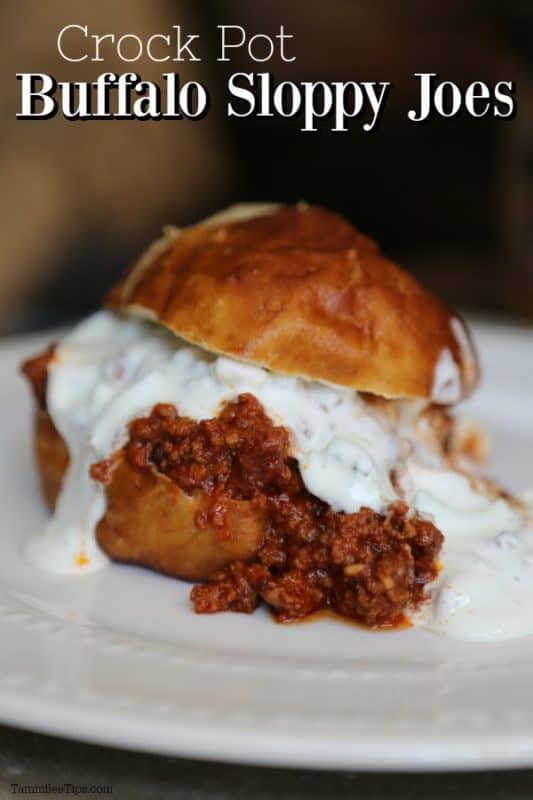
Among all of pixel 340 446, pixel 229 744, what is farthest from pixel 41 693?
pixel 340 446

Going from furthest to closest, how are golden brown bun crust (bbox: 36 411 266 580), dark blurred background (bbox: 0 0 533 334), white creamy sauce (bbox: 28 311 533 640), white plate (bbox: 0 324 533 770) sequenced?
dark blurred background (bbox: 0 0 533 334), golden brown bun crust (bbox: 36 411 266 580), white creamy sauce (bbox: 28 311 533 640), white plate (bbox: 0 324 533 770)

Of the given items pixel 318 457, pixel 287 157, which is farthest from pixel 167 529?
pixel 287 157

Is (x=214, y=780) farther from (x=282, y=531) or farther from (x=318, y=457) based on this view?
(x=318, y=457)

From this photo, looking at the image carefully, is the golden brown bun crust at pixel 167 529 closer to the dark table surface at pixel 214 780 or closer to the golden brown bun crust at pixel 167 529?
the golden brown bun crust at pixel 167 529

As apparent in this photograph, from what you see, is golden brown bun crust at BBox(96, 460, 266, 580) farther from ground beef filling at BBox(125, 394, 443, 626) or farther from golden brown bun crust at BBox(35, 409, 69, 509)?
golden brown bun crust at BBox(35, 409, 69, 509)

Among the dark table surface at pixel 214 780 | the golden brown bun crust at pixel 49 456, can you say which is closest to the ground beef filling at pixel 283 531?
the golden brown bun crust at pixel 49 456

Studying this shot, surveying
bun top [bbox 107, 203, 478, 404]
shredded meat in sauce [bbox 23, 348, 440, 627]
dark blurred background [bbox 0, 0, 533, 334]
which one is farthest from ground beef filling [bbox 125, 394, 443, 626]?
dark blurred background [bbox 0, 0, 533, 334]

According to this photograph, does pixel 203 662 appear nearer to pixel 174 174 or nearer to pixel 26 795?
pixel 26 795
